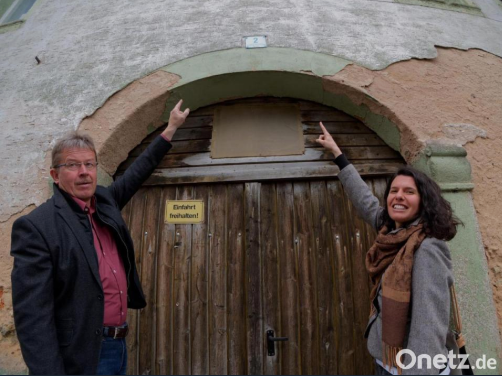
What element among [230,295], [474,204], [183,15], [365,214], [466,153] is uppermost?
[183,15]

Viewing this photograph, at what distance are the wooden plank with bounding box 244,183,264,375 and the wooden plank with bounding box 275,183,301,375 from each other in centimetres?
15

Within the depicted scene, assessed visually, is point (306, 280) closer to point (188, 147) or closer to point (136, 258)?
point (136, 258)

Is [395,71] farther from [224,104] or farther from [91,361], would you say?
[91,361]

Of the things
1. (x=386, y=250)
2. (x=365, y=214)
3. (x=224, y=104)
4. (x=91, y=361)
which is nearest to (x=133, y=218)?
(x=224, y=104)

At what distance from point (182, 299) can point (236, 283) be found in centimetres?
39

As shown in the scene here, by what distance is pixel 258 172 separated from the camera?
2746mm

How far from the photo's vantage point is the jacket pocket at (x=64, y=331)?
146 cm

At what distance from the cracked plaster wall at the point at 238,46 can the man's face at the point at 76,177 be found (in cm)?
95

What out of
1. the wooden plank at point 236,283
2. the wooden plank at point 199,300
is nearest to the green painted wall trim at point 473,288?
the wooden plank at point 236,283

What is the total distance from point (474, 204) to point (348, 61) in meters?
1.31

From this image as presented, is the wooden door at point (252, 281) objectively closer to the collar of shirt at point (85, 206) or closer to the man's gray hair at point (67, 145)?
the collar of shirt at point (85, 206)

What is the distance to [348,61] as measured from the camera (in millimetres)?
2760

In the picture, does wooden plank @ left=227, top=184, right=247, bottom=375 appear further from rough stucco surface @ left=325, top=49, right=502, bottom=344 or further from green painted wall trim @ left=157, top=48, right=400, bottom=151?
rough stucco surface @ left=325, top=49, right=502, bottom=344

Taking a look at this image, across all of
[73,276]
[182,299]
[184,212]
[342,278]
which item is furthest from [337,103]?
[73,276]
